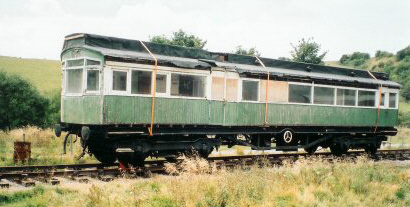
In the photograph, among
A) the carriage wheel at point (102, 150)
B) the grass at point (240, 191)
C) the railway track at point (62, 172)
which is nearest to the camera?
the grass at point (240, 191)

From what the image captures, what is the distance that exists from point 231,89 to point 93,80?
4.74 meters

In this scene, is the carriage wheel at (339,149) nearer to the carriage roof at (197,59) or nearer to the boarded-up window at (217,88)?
the carriage roof at (197,59)

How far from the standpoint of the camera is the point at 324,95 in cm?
1784

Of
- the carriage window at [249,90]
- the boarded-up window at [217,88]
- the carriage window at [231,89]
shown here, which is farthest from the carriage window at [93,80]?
the carriage window at [249,90]

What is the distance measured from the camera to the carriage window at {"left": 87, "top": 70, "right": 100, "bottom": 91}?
12.3m

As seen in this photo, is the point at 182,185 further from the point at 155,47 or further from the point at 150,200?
the point at 155,47

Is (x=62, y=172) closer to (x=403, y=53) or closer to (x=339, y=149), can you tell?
(x=339, y=149)

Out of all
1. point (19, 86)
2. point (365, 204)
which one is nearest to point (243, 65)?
point (365, 204)

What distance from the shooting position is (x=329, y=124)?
707 inches

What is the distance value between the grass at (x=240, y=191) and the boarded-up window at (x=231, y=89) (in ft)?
11.7

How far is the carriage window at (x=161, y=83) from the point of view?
514 inches

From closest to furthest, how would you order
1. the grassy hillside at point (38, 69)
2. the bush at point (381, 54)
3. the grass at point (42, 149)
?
1. the grass at point (42, 149)
2. the grassy hillside at point (38, 69)
3. the bush at point (381, 54)

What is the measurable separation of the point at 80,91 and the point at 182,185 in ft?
17.4

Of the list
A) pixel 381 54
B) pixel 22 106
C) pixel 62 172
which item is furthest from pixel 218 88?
pixel 381 54
